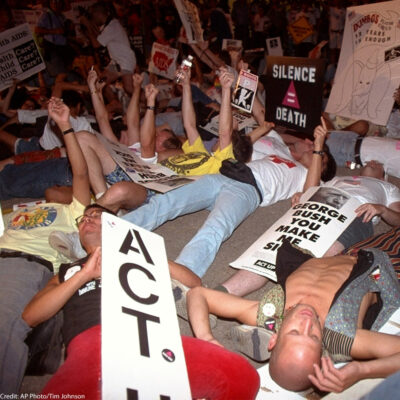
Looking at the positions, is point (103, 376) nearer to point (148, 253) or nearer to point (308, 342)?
point (148, 253)

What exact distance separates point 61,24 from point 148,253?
251 inches

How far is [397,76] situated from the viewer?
3955 millimetres

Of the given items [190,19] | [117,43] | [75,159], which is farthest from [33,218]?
[117,43]

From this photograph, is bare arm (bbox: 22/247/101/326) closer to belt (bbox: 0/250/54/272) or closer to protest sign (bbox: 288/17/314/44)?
belt (bbox: 0/250/54/272)

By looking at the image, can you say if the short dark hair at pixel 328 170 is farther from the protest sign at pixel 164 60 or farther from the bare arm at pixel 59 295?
the protest sign at pixel 164 60

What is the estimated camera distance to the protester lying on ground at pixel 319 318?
61.9 inches

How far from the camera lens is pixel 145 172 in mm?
3252

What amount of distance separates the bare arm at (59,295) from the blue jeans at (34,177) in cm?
166

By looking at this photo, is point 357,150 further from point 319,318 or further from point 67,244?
point 67,244

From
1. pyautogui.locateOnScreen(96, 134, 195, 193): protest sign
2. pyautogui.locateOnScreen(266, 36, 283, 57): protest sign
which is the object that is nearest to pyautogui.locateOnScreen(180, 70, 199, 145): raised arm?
pyautogui.locateOnScreen(96, 134, 195, 193): protest sign

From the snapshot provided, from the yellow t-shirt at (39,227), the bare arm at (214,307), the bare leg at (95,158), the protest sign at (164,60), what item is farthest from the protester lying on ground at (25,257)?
the protest sign at (164,60)

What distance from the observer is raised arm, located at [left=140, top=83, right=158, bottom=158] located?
3539 millimetres

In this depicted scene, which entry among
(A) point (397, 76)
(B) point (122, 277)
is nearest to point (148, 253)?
(B) point (122, 277)

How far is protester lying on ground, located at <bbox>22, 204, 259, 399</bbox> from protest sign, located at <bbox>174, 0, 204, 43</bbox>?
362 cm
